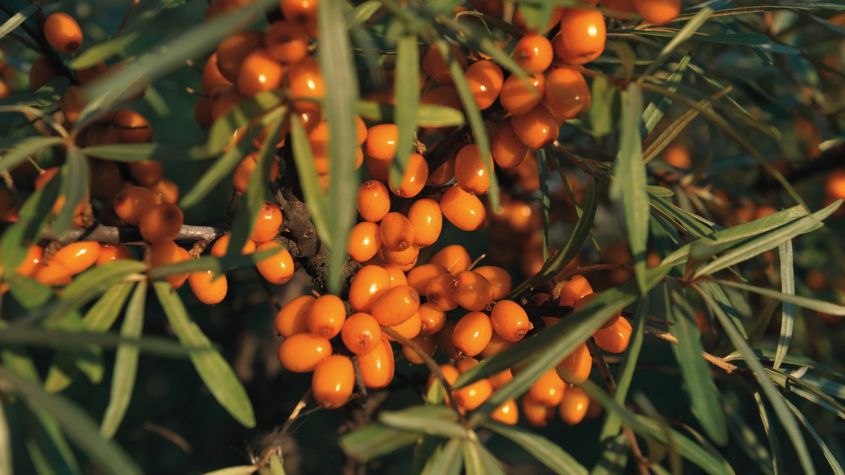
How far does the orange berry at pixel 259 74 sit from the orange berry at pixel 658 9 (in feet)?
1.17

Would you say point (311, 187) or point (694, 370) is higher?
point (311, 187)

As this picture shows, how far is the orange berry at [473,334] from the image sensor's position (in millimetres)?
766

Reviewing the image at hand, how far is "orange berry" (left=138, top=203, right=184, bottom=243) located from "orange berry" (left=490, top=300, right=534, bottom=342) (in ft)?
1.14

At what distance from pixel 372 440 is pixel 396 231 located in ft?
0.84

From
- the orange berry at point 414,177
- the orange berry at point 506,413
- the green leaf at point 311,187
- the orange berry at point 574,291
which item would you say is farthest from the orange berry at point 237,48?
the orange berry at point 506,413

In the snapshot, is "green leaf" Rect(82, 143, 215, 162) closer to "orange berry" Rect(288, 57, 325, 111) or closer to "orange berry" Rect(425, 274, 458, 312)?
"orange berry" Rect(288, 57, 325, 111)

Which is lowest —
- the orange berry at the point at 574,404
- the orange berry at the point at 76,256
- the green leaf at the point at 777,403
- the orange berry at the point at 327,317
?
the orange berry at the point at 574,404

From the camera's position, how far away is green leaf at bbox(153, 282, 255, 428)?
613 millimetres

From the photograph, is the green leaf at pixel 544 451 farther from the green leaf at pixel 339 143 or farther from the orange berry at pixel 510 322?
the green leaf at pixel 339 143

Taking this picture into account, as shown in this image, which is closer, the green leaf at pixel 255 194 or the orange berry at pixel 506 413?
the green leaf at pixel 255 194

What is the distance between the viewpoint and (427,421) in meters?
0.58

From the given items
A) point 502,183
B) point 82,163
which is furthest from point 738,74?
point 82,163

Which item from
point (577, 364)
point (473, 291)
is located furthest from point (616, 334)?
point (473, 291)

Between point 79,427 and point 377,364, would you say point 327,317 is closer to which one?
point 377,364
